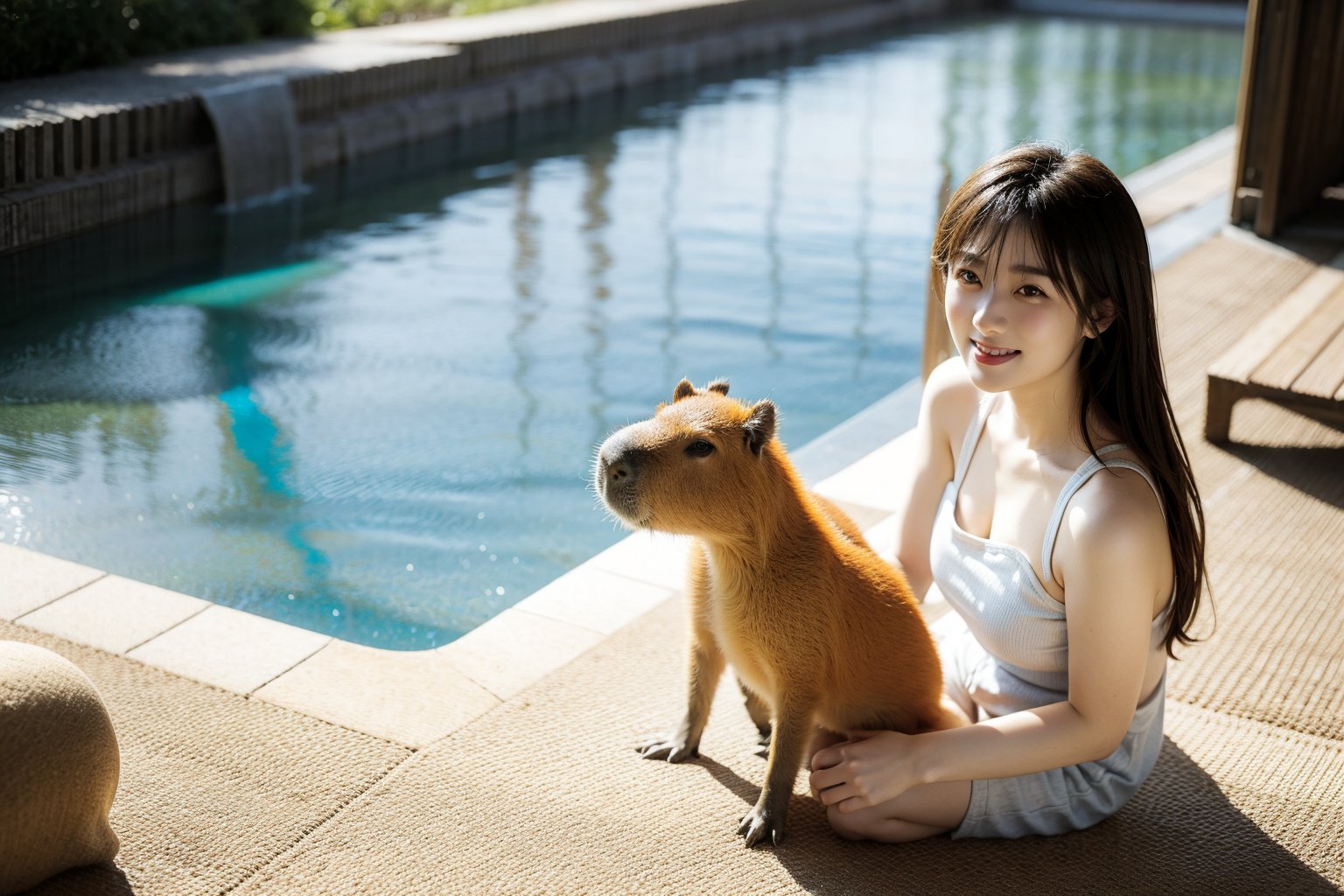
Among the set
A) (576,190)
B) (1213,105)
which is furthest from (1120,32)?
(576,190)

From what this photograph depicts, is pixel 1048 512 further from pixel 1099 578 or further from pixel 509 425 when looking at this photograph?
pixel 509 425

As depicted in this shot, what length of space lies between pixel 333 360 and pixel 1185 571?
17.1 feet

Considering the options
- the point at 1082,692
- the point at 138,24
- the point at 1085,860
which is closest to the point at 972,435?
the point at 1082,692

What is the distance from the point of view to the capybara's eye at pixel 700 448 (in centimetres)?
250

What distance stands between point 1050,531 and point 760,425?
57cm

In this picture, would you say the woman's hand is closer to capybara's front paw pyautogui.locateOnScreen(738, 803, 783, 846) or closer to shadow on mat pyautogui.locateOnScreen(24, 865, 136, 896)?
capybara's front paw pyautogui.locateOnScreen(738, 803, 783, 846)

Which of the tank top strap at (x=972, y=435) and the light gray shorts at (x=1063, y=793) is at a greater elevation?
the tank top strap at (x=972, y=435)

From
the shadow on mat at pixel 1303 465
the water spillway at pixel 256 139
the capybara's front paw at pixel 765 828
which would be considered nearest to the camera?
the capybara's front paw at pixel 765 828

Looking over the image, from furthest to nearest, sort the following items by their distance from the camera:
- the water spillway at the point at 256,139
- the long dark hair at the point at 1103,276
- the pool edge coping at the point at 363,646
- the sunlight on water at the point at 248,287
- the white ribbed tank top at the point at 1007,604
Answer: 1. the water spillway at the point at 256,139
2. the sunlight on water at the point at 248,287
3. the pool edge coping at the point at 363,646
4. the white ribbed tank top at the point at 1007,604
5. the long dark hair at the point at 1103,276

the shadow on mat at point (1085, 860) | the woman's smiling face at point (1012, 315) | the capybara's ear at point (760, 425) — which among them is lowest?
the shadow on mat at point (1085, 860)

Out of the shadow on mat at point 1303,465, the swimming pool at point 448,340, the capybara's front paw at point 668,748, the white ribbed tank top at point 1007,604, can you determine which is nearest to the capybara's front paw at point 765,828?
the capybara's front paw at point 668,748

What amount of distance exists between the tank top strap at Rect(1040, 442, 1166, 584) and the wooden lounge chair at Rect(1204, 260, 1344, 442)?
2.66 metres

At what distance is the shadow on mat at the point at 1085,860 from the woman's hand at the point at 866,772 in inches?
5.8

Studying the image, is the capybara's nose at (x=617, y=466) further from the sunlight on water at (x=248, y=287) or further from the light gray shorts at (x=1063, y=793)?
the sunlight on water at (x=248, y=287)
